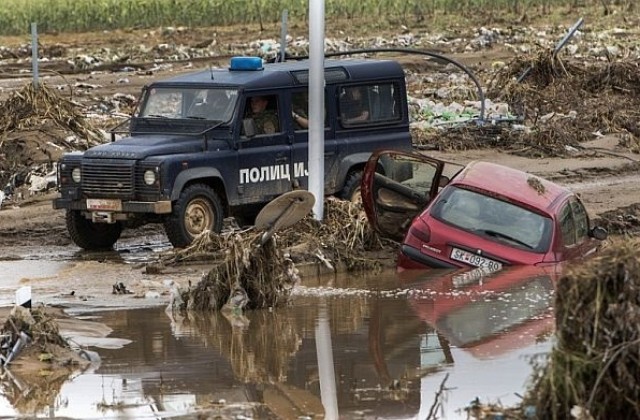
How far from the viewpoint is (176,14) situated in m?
47.6

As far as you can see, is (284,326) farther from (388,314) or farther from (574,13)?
(574,13)

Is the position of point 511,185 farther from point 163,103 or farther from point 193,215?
point 163,103

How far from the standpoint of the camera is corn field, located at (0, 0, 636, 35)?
4569cm

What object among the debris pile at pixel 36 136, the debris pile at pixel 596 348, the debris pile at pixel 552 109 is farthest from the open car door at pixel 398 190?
the debris pile at pixel 552 109

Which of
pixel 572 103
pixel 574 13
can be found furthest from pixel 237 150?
pixel 574 13

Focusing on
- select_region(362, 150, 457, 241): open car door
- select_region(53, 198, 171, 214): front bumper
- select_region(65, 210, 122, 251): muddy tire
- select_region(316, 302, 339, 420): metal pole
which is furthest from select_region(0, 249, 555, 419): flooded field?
select_region(65, 210, 122, 251): muddy tire

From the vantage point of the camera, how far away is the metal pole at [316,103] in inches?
659

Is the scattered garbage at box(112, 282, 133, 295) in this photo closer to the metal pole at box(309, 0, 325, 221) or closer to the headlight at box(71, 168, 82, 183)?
the headlight at box(71, 168, 82, 183)

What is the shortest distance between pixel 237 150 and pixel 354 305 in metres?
3.92

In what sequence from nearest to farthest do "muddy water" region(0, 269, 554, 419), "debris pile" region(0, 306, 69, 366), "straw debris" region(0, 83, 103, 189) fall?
1. "muddy water" region(0, 269, 554, 419)
2. "debris pile" region(0, 306, 69, 366)
3. "straw debris" region(0, 83, 103, 189)

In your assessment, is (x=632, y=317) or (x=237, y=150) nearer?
(x=632, y=317)

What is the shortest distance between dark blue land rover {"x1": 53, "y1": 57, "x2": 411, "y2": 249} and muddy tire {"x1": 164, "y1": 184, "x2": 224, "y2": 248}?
0.04 feet

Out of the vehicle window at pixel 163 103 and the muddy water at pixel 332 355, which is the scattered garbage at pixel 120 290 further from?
the vehicle window at pixel 163 103

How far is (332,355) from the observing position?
1149cm
